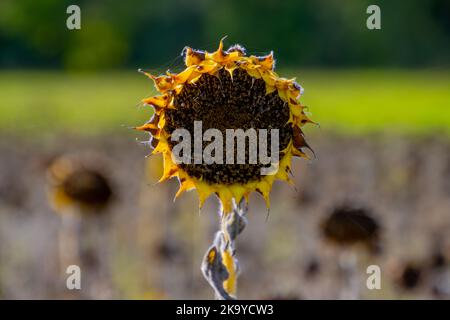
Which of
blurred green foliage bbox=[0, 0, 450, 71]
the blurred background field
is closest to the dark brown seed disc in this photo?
the blurred background field

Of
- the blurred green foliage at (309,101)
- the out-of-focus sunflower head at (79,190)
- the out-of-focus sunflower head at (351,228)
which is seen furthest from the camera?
the blurred green foliage at (309,101)

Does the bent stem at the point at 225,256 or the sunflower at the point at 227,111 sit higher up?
the sunflower at the point at 227,111

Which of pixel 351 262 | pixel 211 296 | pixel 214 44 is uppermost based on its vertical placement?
pixel 214 44

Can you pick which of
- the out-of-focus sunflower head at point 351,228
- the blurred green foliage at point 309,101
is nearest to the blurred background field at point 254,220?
the out-of-focus sunflower head at point 351,228

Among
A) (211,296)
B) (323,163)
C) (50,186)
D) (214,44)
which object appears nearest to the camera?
(50,186)

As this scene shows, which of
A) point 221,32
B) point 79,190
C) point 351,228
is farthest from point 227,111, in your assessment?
point 221,32

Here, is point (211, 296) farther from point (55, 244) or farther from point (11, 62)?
point (11, 62)

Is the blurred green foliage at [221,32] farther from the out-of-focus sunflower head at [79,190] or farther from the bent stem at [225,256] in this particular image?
the bent stem at [225,256]

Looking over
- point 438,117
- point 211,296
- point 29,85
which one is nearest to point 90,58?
point 29,85
